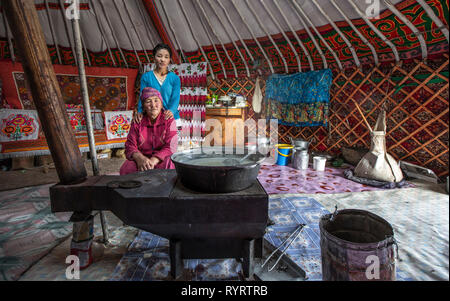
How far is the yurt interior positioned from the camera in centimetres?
91

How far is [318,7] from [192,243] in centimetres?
289

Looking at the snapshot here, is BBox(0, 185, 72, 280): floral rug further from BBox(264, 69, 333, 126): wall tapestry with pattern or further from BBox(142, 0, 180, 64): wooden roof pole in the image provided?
BBox(264, 69, 333, 126): wall tapestry with pattern

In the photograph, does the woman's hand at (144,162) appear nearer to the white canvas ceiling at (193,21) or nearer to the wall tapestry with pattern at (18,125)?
the wall tapestry with pattern at (18,125)

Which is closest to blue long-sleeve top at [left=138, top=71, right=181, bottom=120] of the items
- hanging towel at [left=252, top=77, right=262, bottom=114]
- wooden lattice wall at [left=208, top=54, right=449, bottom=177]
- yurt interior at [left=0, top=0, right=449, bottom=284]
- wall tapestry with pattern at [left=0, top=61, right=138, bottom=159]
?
yurt interior at [left=0, top=0, right=449, bottom=284]

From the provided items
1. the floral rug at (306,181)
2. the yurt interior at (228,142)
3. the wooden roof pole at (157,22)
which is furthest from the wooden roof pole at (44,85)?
the wooden roof pole at (157,22)

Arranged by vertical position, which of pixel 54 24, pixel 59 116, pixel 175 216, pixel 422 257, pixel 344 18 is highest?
pixel 54 24

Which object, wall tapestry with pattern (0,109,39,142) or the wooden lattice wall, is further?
wall tapestry with pattern (0,109,39,142)

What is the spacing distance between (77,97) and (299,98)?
3659 mm

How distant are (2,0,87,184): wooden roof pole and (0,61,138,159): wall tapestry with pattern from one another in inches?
83.1

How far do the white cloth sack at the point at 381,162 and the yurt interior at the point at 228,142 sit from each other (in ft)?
0.06
